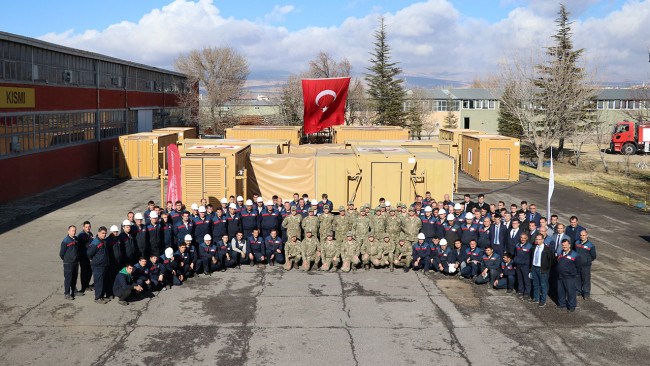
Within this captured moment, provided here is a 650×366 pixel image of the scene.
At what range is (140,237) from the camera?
553 inches

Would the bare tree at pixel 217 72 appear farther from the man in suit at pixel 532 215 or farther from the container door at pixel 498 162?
the man in suit at pixel 532 215

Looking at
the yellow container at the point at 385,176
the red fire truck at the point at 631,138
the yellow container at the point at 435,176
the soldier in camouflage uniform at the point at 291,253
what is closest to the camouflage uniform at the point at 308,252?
the soldier in camouflage uniform at the point at 291,253

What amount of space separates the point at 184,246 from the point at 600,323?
30.8 ft

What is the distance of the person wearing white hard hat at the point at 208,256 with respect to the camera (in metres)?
14.8

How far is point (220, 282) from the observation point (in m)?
14.3

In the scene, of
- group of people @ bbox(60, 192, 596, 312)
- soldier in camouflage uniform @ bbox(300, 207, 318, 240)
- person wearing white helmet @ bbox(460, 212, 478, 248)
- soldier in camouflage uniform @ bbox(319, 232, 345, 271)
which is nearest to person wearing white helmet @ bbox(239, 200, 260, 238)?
group of people @ bbox(60, 192, 596, 312)

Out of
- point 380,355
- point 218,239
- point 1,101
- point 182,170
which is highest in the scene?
point 1,101

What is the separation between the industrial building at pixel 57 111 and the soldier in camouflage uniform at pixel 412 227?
57.4ft

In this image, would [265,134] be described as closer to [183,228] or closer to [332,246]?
[183,228]

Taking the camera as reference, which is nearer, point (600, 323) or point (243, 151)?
point (600, 323)

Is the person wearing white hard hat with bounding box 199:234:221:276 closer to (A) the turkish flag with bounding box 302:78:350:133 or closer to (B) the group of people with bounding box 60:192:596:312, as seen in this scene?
(B) the group of people with bounding box 60:192:596:312

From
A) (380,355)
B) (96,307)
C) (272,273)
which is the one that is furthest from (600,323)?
(96,307)

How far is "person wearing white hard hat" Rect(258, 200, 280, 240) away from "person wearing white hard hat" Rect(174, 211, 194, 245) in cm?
203

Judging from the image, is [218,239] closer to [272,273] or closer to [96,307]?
[272,273]
